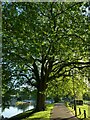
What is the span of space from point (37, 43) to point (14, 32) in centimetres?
147

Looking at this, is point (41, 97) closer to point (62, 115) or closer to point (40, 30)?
point (62, 115)

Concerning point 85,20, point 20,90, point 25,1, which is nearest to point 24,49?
point 25,1

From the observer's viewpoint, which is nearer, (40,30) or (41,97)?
(40,30)

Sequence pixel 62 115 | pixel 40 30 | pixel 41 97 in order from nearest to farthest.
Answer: pixel 40 30
pixel 62 115
pixel 41 97

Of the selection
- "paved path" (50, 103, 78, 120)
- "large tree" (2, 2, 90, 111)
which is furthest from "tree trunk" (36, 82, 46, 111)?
"large tree" (2, 2, 90, 111)

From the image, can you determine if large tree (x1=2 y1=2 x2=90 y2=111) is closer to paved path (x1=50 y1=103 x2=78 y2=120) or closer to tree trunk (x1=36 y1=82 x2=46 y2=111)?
paved path (x1=50 y1=103 x2=78 y2=120)

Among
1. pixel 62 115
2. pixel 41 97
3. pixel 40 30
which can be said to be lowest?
pixel 62 115

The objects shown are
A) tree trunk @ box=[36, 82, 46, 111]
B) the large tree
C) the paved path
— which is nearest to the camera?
the large tree

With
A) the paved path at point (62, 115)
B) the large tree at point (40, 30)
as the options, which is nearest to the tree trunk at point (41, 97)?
the paved path at point (62, 115)

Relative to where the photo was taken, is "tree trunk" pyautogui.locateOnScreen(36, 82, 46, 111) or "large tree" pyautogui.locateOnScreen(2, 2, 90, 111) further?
"tree trunk" pyautogui.locateOnScreen(36, 82, 46, 111)

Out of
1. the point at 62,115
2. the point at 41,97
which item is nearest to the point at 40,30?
the point at 62,115

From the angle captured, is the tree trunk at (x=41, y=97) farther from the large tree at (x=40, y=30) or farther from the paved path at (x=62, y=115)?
the large tree at (x=40, y=30)

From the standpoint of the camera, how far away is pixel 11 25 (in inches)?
584

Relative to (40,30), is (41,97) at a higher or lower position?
lower
